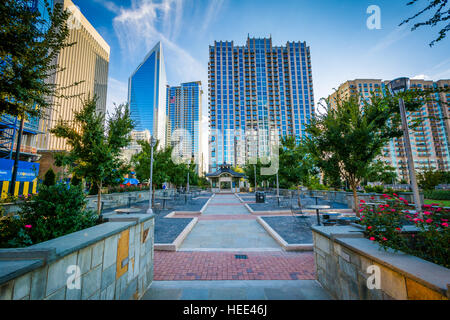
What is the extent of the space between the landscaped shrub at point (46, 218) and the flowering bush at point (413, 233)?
4662mm

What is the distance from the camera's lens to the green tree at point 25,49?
9.70 feet

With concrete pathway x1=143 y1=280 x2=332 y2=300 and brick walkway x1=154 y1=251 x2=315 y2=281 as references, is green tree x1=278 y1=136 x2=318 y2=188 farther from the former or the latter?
concrete pathway x1=143 y1=280 x2=332 y2=300

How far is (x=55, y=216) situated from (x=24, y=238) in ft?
1.58

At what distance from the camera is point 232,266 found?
459cm

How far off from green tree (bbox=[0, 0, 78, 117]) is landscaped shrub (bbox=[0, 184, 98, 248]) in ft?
5.85

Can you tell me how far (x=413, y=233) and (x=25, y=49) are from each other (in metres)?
7.30

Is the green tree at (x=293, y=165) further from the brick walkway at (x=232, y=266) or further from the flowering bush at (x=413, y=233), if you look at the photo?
the flowering bush at (x=413, y=233)

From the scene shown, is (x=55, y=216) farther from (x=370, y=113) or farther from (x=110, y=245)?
(x=370, y=113)

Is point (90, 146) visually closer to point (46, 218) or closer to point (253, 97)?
point (46, 218)

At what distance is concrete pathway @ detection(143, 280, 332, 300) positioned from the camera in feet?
10.4

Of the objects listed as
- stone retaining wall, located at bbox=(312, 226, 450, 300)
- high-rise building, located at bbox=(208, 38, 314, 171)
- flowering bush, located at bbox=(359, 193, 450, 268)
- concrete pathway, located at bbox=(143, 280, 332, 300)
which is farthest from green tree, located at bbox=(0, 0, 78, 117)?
high-rise building, located at bbox=(208, 38, 314, 171)

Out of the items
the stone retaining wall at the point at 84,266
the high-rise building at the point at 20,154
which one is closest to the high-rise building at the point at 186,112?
the high-rise building at the point at 20,154

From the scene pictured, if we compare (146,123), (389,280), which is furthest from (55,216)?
(146,123)

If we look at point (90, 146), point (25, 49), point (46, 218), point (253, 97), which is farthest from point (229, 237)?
point (253, 97)
